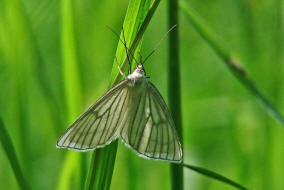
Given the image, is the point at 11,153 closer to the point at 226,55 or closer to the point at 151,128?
the point at 151,128

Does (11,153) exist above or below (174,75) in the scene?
below

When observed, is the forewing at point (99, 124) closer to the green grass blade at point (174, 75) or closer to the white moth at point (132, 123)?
the white moth at point (132, 123)

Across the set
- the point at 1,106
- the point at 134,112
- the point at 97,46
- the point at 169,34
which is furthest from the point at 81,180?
the point at 97,46

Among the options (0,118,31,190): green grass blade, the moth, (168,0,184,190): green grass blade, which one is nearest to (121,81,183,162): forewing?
the moth

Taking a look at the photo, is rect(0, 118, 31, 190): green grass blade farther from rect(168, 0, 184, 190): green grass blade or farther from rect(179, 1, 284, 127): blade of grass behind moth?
rect(179, 1, 284, 127): blade of grass behind moth

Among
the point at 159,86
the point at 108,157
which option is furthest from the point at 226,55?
the point at 159,86

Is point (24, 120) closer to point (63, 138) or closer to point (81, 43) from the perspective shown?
point (63, 138)

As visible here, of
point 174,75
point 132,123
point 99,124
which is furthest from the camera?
point 132,123
